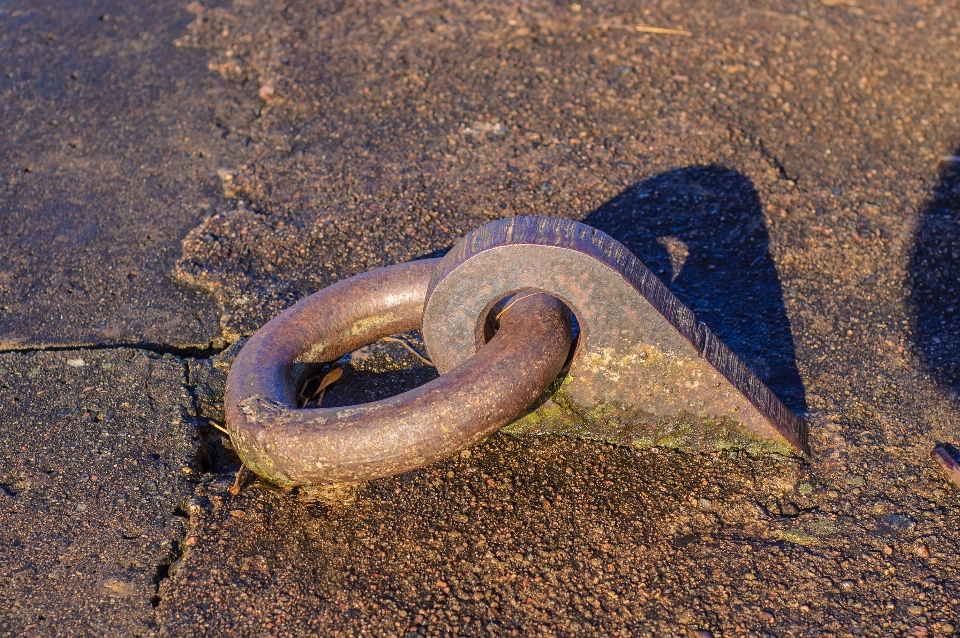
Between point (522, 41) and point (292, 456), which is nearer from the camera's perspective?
Answer: point (292, 456)

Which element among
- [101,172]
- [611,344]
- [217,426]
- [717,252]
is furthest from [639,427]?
[101,172]

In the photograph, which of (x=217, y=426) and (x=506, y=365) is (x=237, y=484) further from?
(x=506, y=365)

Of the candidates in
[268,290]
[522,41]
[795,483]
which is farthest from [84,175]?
[795,483]

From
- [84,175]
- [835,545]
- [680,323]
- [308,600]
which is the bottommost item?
[84,175]

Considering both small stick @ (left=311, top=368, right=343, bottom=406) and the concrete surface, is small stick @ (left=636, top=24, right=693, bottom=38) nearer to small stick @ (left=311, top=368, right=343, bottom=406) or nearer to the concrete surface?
the concrete surface

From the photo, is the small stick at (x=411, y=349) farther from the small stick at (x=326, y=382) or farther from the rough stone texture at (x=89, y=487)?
the rough stone texture at (x=89, y=487)

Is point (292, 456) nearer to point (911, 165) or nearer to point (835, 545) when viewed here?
point (835, 545)
